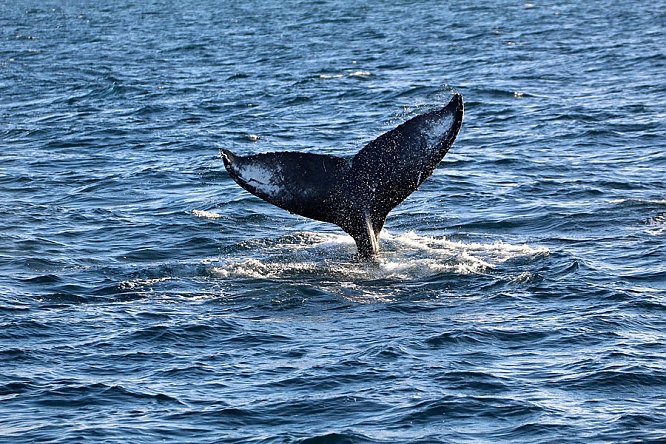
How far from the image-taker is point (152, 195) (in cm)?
1881

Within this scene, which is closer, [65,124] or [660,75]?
[65,124]

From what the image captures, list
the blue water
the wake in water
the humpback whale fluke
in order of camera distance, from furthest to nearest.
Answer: the wake in water < the humpback whale fluke < the blue water

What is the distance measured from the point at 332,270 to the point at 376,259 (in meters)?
0.50

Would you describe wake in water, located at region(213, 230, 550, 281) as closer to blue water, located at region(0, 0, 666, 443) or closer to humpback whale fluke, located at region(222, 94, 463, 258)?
blue water, located at region(0, 0, 666, 443)

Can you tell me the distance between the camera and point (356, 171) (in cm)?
1271

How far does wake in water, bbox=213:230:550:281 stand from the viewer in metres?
13.5

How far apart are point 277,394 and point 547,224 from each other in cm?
649

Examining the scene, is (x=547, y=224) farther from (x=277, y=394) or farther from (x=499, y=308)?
(x=277, y=394)

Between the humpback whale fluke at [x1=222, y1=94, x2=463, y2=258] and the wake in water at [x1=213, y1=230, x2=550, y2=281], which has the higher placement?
the humpback whale fluke at [x1=222, y1=94, x2=463, y2=258]

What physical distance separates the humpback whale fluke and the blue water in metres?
0.87

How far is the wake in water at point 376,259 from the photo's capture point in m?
13.5

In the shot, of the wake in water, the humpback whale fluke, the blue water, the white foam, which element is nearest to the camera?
the blue water

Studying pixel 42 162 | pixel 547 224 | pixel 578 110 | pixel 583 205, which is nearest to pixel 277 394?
pixel 547 224

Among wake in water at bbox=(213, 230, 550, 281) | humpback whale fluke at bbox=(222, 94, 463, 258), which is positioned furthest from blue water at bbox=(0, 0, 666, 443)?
humpback whale fluke at bbox=(222, 94, 463, 258)
